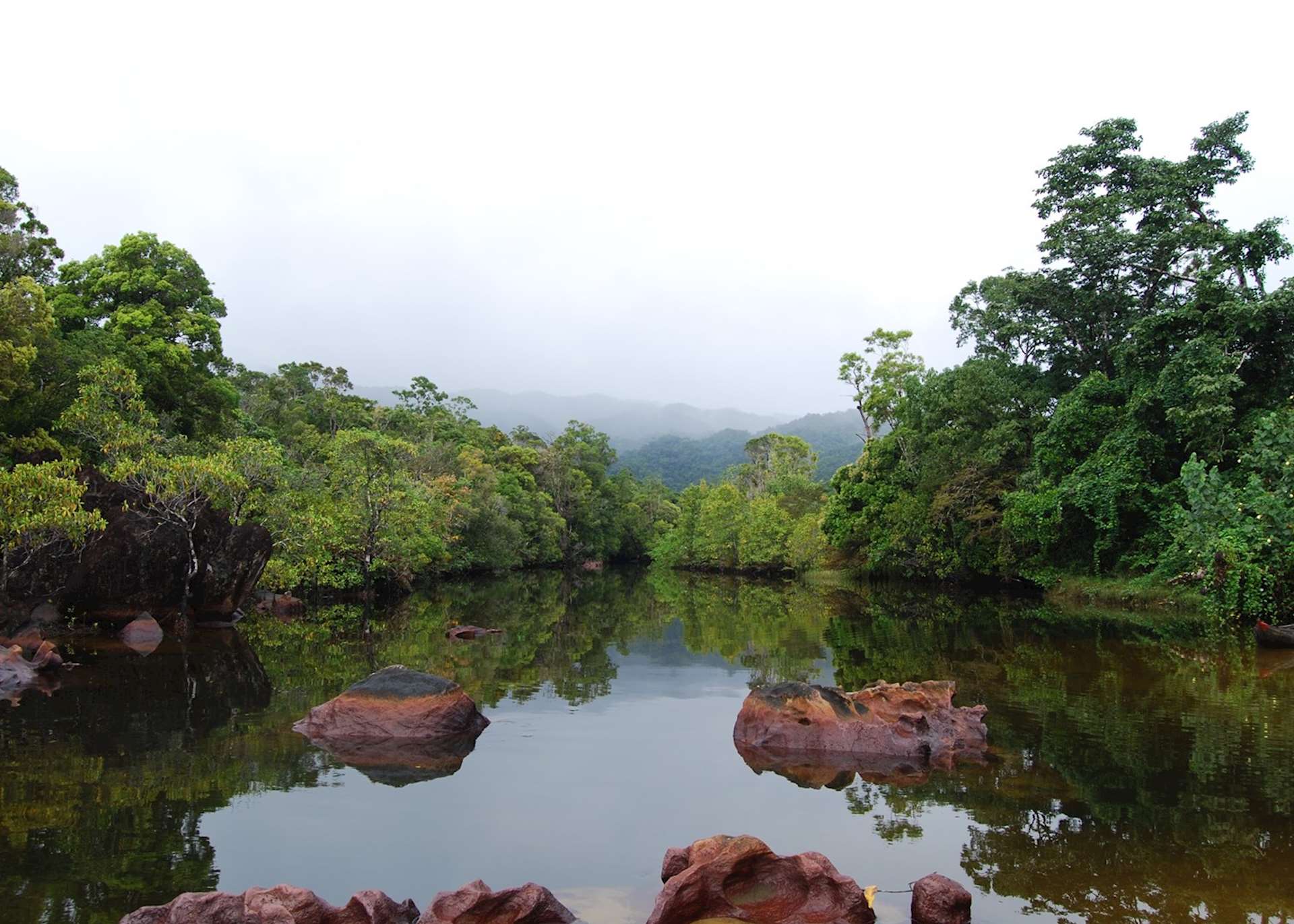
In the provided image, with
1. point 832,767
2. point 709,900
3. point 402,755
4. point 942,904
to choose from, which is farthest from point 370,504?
point 942,904

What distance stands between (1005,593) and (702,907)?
3115 cm

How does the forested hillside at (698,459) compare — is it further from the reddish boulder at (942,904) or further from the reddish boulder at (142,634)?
the reddish boulder at (942,904)

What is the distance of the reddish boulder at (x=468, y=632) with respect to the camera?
896 inches

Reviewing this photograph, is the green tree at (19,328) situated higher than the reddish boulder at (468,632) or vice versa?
the green tree at (19,328)

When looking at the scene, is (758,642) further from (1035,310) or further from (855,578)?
(855,578)

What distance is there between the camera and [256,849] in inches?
311

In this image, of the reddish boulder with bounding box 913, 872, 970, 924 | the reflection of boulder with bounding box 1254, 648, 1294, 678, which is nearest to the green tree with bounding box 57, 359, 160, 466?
the reddish boulder with bounding box 913, 872, 970, 924

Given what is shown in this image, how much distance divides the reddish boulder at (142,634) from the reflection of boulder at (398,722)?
373 inches

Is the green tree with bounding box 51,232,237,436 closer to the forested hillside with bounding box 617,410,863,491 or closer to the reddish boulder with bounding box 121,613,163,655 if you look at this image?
the reddish boulder with bounding box 121,613,163,655

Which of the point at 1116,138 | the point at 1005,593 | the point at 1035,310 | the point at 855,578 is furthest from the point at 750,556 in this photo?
the point at 1116,138

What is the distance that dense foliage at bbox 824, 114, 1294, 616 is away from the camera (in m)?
23.1

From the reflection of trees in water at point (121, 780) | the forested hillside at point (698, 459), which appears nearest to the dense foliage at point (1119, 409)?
the reflection of trees in water at point (121, 780)

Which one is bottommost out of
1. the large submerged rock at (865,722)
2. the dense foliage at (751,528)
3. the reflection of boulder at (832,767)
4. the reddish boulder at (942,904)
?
the dense foliage at (751,528)

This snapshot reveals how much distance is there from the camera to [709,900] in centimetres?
664
